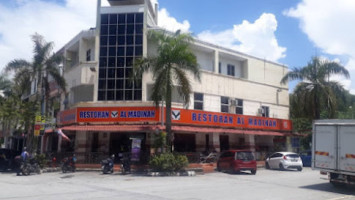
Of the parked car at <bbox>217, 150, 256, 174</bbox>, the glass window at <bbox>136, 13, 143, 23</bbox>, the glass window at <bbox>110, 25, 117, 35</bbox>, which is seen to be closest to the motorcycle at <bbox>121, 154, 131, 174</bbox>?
the parked car at <bbox>217, 150, 256, 174</bbox>

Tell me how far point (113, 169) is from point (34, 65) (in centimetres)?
968

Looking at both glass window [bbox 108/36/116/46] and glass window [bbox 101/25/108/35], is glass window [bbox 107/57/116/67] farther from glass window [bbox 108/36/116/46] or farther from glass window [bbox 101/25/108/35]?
glass window [bbox 101/25/108/35]

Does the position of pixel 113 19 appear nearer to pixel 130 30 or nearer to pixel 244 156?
pixel 130 30

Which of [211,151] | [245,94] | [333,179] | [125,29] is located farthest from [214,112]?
[333,179]

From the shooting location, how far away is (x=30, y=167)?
2094 centimetres

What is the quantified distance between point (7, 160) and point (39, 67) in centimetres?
689

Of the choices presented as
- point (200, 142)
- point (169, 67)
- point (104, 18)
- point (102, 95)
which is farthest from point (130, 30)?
point (200, 142)

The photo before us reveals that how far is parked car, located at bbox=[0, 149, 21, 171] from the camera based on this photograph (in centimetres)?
2328

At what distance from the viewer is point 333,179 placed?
14711 mm

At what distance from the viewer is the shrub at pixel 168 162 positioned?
20.2 meters

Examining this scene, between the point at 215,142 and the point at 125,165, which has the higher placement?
the point at 215,142

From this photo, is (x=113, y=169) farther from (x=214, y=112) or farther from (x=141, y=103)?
(x=214, y=112)

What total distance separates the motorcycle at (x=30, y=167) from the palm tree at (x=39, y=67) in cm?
397

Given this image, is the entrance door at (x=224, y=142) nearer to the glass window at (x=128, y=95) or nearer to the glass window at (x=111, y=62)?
the glass window at (x=128, y=95)
